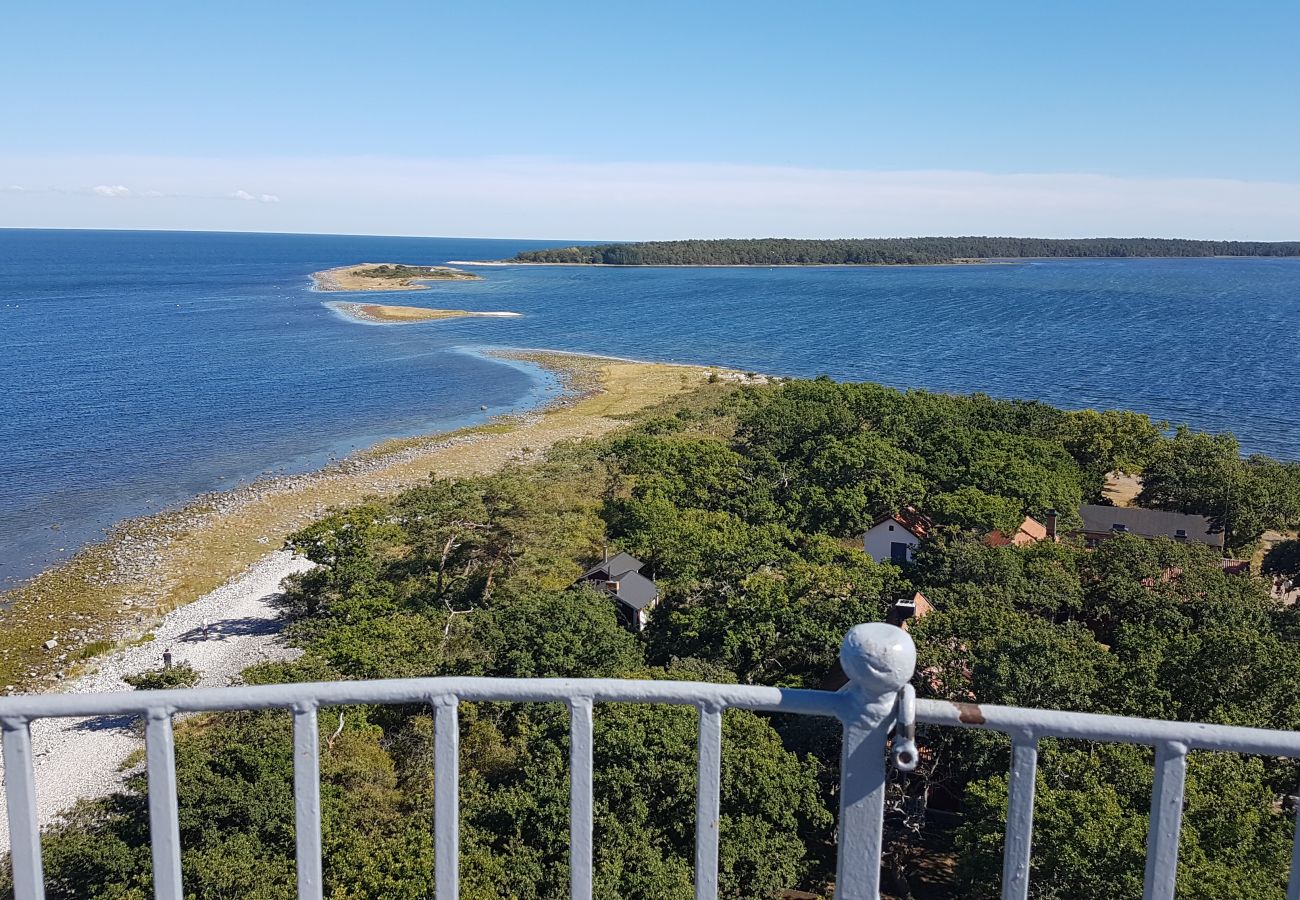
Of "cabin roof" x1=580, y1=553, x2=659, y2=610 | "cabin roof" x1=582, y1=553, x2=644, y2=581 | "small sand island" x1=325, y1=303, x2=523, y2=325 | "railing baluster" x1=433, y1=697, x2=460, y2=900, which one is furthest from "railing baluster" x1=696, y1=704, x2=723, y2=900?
"small sand island" x1=325, y1=303, x2=523, y2=325

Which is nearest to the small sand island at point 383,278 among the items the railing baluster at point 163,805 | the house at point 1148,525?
the house at point 1148,525

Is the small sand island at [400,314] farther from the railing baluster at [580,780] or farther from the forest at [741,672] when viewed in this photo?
the railing baluster at [580,780]

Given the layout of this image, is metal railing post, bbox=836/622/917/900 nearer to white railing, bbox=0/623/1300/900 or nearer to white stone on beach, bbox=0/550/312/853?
white railing, bbox=0/623/1300/900

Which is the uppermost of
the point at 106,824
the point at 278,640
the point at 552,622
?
the point at 552,622

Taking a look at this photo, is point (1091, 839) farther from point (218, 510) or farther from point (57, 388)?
point (57, 388)

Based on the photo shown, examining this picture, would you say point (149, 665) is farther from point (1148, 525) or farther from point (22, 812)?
point (1148, 525)

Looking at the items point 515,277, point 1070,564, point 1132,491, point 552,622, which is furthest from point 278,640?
point 515,277
